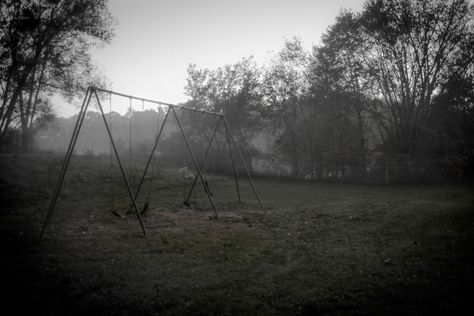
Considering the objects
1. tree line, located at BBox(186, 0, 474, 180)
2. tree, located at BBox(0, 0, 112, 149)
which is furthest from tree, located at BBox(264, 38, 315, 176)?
tree, located at BBox(0, 0, 112, 149)

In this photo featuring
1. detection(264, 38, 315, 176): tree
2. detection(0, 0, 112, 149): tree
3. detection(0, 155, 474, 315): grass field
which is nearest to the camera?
detection(0, 155, 474, 315): grass field

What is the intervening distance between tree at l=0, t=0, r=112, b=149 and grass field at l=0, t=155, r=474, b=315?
12.9 meters

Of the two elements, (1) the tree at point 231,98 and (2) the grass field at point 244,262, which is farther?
(1) the tree at point 231,98

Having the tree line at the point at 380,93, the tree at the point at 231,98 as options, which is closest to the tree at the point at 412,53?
the tree line at the point at 380,93

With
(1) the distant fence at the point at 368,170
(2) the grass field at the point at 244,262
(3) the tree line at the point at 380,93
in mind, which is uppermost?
(3) the tree line at the point at 380,93

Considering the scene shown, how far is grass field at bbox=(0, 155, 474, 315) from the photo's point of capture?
3.79m

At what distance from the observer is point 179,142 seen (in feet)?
117

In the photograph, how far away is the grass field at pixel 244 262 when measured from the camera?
3.79 m

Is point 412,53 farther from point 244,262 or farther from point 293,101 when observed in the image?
point 244,262

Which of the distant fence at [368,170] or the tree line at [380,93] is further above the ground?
the tree line at [380,93]

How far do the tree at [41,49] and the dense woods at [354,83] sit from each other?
0.24 ft

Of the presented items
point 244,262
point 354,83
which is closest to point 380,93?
point 354,83

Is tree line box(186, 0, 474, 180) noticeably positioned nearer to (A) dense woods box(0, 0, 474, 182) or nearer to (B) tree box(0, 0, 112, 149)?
(A) dense woods box(0, 0, 474, 182)

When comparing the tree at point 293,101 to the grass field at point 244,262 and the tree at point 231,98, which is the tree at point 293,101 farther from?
the grass field at point 244,262
